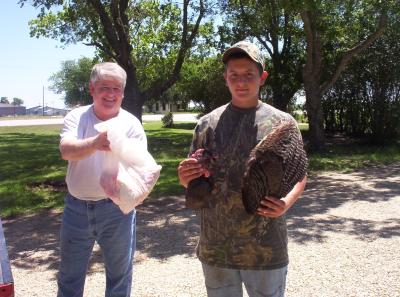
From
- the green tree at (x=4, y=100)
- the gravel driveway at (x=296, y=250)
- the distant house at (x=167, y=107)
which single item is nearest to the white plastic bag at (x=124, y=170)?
the gravel driveway at (x=296, y=250)

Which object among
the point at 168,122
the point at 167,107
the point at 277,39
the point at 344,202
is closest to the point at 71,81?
the point at 167,107

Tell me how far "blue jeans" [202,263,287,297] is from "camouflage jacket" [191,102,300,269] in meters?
0.05

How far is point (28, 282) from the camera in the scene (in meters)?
4.95

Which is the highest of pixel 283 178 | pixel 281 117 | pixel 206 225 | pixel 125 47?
pixel 125 47

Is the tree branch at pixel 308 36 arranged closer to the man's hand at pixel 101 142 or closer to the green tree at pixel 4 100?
the man's hand at pixel 101 142

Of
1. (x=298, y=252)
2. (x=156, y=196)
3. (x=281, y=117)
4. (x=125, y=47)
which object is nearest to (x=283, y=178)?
(x=281, y=117)

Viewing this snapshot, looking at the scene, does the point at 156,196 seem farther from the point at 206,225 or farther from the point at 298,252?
the point at 206,225

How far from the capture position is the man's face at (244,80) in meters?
2.61

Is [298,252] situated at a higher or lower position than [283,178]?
lower

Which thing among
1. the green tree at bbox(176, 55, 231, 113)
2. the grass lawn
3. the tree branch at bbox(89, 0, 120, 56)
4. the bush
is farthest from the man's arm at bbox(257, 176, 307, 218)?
the bush

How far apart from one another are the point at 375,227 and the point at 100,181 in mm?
4811

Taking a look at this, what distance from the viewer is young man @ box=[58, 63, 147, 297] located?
324 centimetres

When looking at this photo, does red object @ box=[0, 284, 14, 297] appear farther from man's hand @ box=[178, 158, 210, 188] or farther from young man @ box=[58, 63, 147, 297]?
young man @ box=[58, 63, 147, 297]

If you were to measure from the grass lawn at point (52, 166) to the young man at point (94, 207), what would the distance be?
5.12 m
